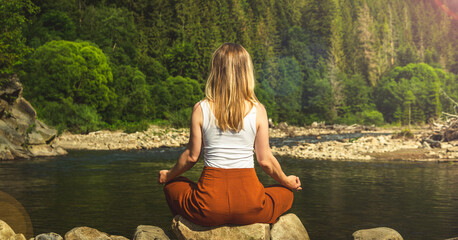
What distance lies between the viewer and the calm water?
9688mm

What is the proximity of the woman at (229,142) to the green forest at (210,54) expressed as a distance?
25.1 meters

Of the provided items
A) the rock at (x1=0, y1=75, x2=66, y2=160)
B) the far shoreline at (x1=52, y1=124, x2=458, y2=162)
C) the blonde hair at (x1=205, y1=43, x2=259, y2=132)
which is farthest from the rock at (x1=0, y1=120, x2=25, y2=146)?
the blonde hair at (x1=205, y1=43, x2=259, y2=132)

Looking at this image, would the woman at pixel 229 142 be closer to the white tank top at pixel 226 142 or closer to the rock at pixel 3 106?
the white tank top at pixel 226 142

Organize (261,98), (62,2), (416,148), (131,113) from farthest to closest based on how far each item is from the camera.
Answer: (261,98), (62,2), (131,113), (416,148)

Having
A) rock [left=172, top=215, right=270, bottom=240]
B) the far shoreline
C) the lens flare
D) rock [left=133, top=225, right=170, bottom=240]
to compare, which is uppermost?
the lens flare

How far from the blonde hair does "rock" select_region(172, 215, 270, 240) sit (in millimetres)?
1166

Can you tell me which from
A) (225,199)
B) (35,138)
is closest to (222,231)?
(225,199)

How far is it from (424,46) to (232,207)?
485ft

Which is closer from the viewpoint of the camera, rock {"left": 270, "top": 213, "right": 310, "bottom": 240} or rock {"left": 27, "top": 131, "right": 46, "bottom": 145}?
rock {"left": 270, "top": 213, "right": 310, "bottom": 240}

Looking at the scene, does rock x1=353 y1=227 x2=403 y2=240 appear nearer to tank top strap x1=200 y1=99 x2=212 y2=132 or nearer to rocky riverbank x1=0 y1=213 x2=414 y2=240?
rocky riverbank x1=0 y1=213 x2=414 y2=240

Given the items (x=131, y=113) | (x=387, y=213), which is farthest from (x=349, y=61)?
(x=387, y=213)

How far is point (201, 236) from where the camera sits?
18.4ft

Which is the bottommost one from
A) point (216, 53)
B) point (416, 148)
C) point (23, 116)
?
point (416, 148)

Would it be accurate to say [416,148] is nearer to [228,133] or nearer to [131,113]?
[228,133]
